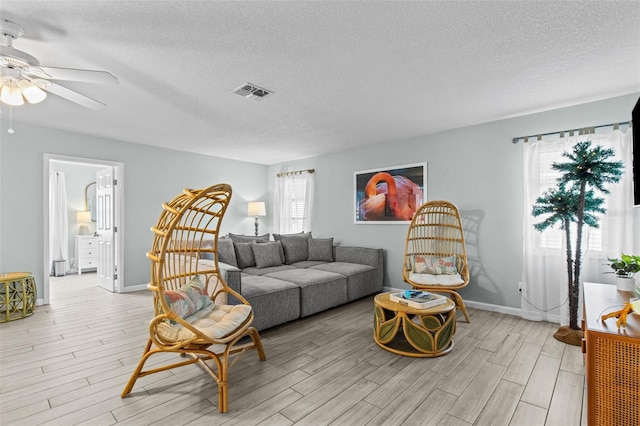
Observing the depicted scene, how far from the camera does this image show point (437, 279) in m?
3.44

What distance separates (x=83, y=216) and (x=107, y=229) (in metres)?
2.54

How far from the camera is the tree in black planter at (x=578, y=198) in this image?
8.97 feet

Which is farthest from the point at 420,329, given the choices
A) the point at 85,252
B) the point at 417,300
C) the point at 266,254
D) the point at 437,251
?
the point at 85,252

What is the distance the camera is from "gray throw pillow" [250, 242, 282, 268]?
4.29 m

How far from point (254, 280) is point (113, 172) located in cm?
319

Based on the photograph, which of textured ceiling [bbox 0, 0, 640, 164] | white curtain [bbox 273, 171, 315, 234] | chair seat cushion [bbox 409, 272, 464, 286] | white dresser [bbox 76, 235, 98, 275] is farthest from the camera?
white dresser [bbox 76, 235, 98, 275]

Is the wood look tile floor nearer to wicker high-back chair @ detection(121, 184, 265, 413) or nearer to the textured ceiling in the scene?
wicker high-back chair @ detection(121, 184, 265, 413)

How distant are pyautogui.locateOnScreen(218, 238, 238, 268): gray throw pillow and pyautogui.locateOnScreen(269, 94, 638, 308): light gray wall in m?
2.28

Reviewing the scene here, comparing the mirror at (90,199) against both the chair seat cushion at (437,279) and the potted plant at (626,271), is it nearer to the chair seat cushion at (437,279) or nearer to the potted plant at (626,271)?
the chair seat cushion at (437,279)

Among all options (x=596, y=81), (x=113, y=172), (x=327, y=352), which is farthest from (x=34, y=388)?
(x=596, y=81)

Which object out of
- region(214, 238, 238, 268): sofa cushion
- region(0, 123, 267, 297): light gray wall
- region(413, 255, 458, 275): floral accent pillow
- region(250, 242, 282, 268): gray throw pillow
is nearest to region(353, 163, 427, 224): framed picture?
region(413, 255, 458, 275): floral accent pillow

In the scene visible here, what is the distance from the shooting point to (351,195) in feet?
17.1

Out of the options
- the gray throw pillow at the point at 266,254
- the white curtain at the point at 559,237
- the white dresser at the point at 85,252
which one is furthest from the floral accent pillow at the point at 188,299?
the white dresser at the point at 85,252

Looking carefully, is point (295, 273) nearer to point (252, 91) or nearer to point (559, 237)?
point (252, 91)
